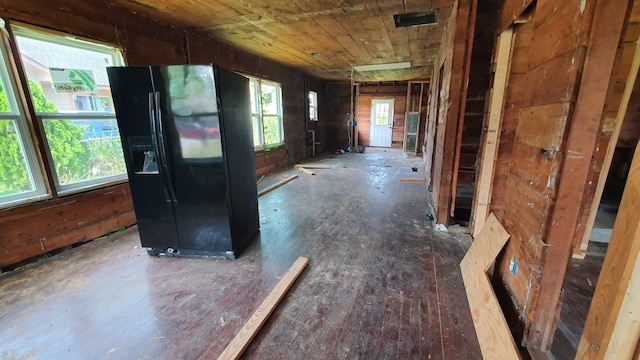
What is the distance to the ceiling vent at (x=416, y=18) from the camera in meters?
3.17

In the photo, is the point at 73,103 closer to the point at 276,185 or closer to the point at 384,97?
the point at 276,185

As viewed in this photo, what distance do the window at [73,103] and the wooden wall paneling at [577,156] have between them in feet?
12.3

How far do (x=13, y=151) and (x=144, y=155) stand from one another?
104 centimetres

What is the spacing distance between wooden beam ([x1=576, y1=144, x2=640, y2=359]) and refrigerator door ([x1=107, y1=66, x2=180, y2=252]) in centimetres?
268

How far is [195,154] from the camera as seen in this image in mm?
2143

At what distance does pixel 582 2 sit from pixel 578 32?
11 centimetres

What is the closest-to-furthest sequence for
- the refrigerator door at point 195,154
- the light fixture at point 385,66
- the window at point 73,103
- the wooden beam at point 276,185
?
the refrigerator door at point 195,154 < the window at point 73,103 < the wooden beam at point 276,185 < the light fixture at point 385,66

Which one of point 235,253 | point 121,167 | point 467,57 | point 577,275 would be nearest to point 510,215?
point 577,275

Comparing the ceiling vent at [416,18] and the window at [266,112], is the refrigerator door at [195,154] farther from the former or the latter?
the window at [266,112]

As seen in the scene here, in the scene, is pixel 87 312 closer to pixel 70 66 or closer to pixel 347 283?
pixel 347 283

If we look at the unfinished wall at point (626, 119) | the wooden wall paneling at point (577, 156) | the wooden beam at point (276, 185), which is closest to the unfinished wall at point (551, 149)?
the wooden wall paneling at point (577, 156)

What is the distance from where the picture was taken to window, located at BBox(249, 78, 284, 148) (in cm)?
527

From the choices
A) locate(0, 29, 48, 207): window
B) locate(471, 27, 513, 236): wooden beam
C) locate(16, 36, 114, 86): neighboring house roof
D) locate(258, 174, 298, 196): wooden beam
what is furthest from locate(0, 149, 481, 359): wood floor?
locate(16, 36, 114, 86): neighboring house roof

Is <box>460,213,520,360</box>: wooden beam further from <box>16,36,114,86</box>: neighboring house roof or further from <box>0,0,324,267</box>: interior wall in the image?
<box>16,36,114,86</box>: neighboring house roof
